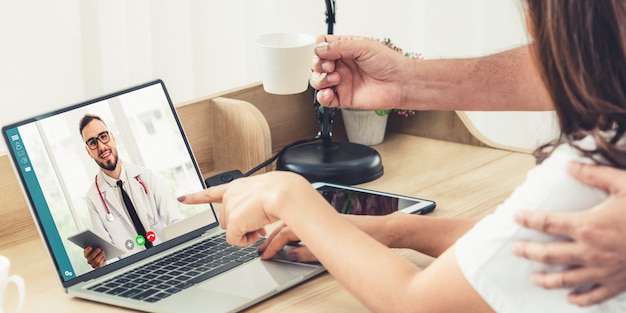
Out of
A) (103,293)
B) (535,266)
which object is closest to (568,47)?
(535,266)

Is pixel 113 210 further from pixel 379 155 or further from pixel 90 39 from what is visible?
pixel 90 39

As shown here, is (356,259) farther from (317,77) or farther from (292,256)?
(317,77)

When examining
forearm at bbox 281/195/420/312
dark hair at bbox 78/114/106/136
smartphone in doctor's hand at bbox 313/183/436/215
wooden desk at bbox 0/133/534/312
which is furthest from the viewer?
smartphone in doctor's hand at bbox 313/183/436/215

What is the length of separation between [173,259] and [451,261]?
451mm

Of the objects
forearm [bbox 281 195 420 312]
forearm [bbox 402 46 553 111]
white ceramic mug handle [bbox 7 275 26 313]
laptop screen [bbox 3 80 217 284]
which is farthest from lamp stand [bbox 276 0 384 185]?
white ceramic mug handle [bbox 7 275 26 313]

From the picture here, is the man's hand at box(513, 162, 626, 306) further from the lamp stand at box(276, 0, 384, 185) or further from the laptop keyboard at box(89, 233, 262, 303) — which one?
the lamp stand at box(276, 0, 384, 185)

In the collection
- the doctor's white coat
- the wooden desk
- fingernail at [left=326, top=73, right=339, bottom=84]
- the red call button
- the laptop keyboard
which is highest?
fingernail at [left=326, top=73, right=339, bottom=84]

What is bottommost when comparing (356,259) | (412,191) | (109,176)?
(412,191)

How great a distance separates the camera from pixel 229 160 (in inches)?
61.5

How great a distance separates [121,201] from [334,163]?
17.6 inches

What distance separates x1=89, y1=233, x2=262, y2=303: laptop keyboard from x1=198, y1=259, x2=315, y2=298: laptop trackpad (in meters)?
0.02

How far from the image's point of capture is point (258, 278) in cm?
109

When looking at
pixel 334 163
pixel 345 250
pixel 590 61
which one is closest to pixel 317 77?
pixel 334 163

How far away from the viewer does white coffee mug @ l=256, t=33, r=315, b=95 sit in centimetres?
137
